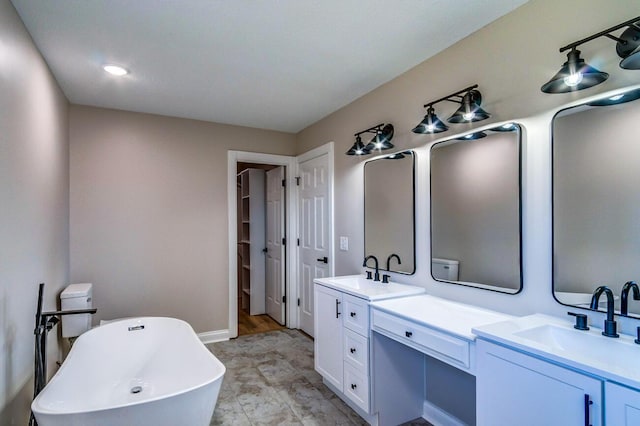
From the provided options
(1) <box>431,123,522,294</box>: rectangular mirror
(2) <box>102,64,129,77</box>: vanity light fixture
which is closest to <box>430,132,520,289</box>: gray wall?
(1) <box>431,123,522,294</box>: rectangular mirror

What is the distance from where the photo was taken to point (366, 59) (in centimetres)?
233

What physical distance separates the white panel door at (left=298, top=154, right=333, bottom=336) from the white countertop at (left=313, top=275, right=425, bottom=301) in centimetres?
73

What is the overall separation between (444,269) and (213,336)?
275cm

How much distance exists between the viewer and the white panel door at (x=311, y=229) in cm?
358

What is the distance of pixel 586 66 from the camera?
1.37 m

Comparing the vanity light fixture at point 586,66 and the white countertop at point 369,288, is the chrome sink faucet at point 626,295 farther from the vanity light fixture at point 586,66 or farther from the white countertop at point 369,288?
the white countertop at point 369,288

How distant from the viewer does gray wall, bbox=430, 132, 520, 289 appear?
5.84 feet

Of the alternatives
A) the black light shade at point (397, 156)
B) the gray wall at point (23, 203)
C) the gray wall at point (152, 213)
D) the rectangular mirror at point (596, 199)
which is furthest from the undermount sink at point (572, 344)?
the gray wall at point (152, 213)

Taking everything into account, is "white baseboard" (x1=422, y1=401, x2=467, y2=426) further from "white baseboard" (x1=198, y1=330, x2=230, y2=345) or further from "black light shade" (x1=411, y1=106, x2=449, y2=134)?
"white baseboard" (x1=198, y1=330, x2=230, y2=345)

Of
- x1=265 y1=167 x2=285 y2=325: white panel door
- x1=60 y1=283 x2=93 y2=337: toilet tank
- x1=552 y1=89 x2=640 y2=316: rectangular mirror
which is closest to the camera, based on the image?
x1=552 y1=89 x2=640 y2=316: rectangular mirror

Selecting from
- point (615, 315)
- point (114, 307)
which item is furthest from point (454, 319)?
point (114, 307)

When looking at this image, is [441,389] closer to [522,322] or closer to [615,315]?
[522,322]

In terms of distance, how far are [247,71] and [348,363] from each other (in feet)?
7.46

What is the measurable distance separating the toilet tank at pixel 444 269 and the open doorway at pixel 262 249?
239cm
